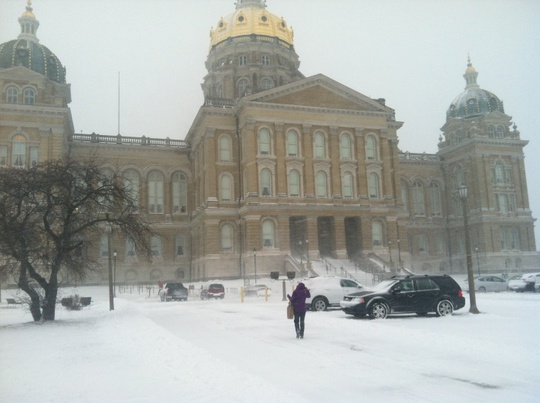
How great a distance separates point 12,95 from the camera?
2172 inches

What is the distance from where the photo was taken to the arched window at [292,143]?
5427 cm

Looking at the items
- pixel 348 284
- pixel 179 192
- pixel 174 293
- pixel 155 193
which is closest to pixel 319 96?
pixel 179 192

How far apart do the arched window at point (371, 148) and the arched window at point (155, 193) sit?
24.0m

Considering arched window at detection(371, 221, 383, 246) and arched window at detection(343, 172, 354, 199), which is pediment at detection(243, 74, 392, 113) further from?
arched window at detection(371, 221, 383, 246)

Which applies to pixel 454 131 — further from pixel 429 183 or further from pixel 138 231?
pixel 138 231

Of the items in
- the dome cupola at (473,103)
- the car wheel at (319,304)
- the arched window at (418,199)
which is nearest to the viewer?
the car wheel at (319,304)

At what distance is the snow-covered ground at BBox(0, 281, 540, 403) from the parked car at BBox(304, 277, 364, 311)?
542cm

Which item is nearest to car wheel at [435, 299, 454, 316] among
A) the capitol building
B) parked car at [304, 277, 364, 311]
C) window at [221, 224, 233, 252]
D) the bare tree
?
parked car at [304, 277, 364, 311]

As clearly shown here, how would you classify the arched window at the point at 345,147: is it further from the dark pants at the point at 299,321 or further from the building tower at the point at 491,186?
the dark pants at the point at 299,321

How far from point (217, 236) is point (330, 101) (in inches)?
702

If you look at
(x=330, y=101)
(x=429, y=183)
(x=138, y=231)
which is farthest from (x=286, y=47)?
(x=138, y=231)

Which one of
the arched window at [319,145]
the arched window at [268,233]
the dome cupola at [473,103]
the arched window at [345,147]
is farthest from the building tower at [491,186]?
the arched window at [268,233]

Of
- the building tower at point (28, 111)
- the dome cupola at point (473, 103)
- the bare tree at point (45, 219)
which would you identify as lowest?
the bare tree at point (45, 219)

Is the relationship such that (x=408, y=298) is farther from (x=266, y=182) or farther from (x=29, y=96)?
(x=29, y=96)
